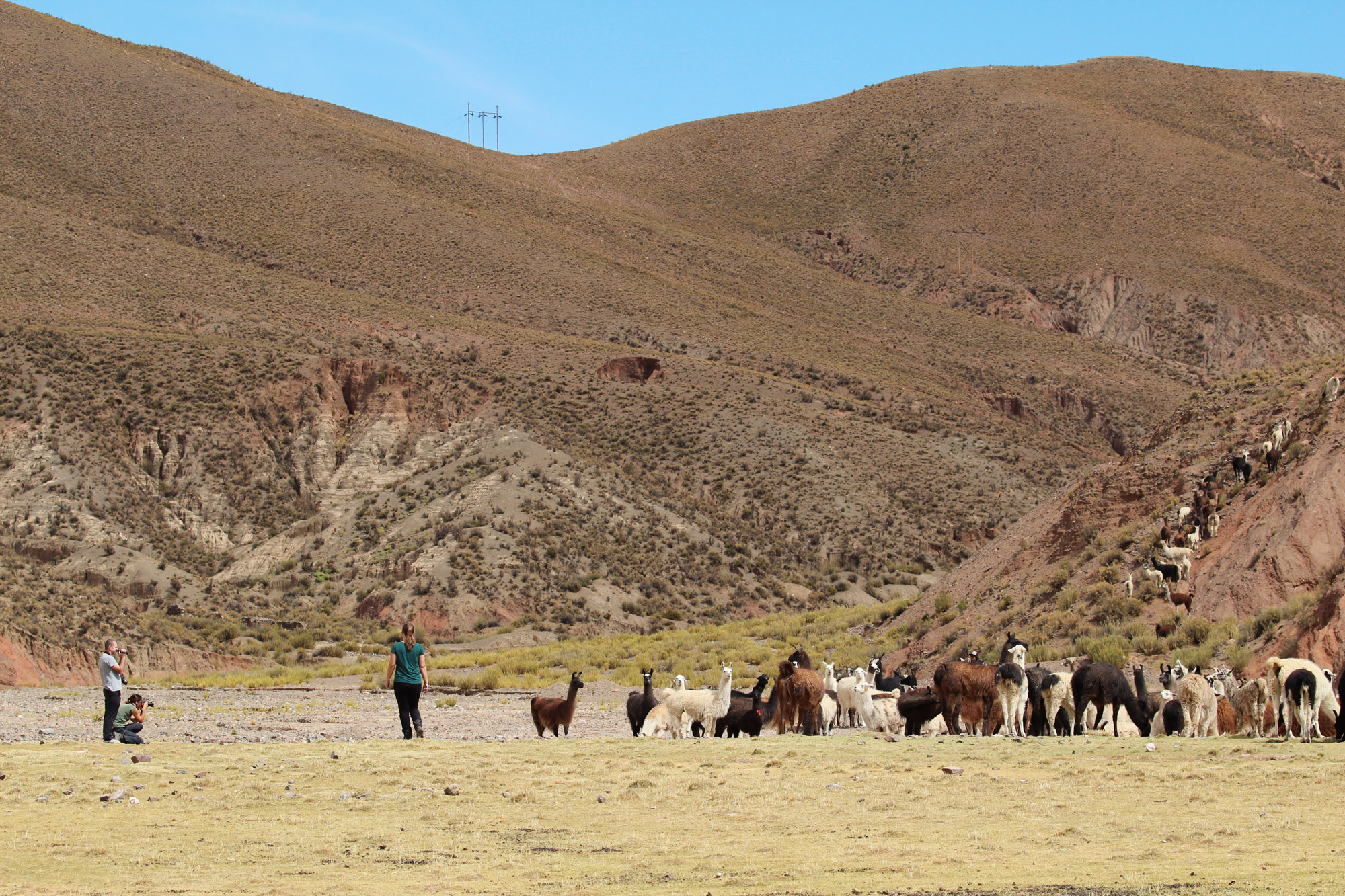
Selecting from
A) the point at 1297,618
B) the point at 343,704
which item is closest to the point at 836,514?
the point at 343,704

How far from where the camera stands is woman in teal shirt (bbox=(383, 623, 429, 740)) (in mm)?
15281

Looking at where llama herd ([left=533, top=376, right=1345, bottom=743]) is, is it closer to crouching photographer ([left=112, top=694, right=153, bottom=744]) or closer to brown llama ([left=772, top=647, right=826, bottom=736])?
brown llama ([left=772, top=647, right=826, bottom=736])

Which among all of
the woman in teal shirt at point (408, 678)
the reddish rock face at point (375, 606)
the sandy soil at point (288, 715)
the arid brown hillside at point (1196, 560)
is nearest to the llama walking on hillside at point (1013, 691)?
the arid brown hillside at point (1196, 560)

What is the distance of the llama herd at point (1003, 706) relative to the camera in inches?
594

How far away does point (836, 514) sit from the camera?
2288 inches

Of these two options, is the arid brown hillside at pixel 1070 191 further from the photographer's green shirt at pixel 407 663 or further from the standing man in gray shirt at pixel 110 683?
the standing man in gray shirt at pixel 110 683

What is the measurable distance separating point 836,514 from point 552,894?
167ft

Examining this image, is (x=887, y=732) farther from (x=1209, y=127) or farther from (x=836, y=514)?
(x=1209, y=127)

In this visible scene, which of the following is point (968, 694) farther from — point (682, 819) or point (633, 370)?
point (633, 370)

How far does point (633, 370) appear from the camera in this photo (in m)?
71.8

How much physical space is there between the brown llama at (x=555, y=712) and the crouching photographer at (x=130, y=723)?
495cm

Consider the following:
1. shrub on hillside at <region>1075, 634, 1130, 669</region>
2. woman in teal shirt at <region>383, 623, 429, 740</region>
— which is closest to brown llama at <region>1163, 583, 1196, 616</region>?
shrub on hillside at <region>1075, 634, 1130, 669</region>

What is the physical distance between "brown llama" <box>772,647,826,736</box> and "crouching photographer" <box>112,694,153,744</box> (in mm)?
7538

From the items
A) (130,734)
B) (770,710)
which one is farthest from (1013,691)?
(130,734)
